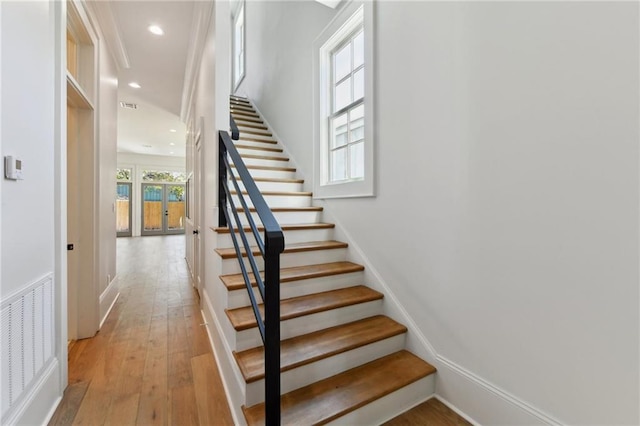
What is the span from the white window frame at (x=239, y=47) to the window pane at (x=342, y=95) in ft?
13.1

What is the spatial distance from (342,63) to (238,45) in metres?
5.01

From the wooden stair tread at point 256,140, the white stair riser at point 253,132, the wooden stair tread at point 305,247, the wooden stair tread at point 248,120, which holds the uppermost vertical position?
the wooden stair tread at point 248,120

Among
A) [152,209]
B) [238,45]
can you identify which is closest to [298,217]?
[238,45]

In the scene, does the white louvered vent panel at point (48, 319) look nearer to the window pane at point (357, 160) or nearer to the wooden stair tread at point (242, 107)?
the window pane at point (357, 160)

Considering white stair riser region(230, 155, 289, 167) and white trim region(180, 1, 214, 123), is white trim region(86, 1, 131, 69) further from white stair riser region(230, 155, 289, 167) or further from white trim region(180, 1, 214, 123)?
white stair riser region(230, 155, 289, 167)

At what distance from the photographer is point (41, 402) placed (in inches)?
57.9

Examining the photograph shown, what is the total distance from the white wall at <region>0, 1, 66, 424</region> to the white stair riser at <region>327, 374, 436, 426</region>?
1529mm

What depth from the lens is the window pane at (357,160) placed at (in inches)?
100

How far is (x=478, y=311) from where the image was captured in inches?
59.6

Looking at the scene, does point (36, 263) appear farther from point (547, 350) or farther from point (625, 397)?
point (625, 397)

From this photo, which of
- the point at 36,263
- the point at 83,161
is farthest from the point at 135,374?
the point at 83,161

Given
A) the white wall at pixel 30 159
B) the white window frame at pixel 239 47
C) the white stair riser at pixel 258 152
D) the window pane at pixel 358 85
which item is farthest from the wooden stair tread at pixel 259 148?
the white window frame at pixel 239 47

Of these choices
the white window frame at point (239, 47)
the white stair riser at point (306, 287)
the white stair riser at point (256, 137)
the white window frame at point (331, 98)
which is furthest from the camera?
the white window frame at point (239, 47)

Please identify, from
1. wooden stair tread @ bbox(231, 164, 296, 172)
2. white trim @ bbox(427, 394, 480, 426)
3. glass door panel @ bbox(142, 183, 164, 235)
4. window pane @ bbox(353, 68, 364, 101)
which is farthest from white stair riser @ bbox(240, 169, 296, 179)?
glass door panel @ bbox(142, 183, 164, 235)
